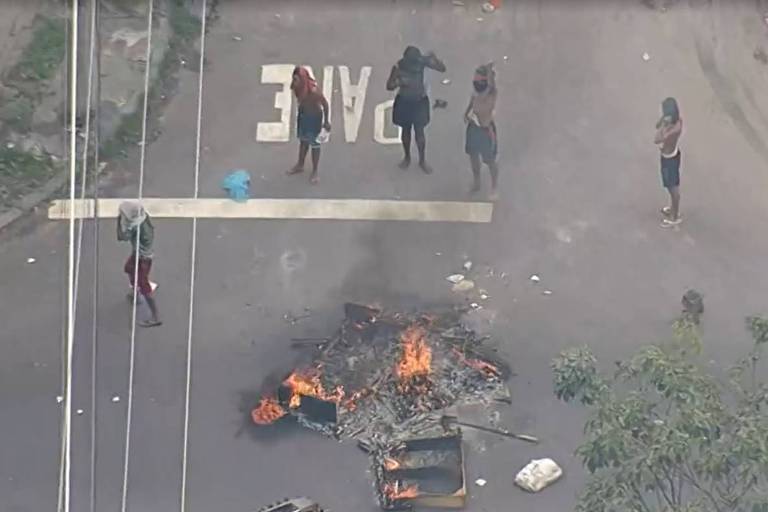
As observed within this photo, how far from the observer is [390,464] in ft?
36.0

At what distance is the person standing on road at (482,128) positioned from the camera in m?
13.5

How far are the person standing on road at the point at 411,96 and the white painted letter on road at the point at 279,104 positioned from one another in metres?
1.45

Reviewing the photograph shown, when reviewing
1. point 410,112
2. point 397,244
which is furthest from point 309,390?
point 410,112

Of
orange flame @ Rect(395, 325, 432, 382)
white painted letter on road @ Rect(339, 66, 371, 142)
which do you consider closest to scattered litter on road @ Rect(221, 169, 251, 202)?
white painted letter on road @ Rect(339, 66, 371, 142)

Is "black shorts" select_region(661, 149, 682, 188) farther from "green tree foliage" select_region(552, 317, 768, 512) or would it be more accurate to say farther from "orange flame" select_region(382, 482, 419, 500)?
"green tree foliage" select_region(552, 317, 768, 512)

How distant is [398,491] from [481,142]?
4402mm

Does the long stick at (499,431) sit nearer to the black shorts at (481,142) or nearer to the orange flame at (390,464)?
the orange flame at (390,464)

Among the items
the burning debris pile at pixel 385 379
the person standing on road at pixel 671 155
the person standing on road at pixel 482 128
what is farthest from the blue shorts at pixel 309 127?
the person standing on road at pixel 671 155

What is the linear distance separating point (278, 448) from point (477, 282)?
9.11 ft

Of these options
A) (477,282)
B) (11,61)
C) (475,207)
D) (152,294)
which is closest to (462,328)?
(477,282)

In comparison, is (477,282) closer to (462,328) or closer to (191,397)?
(462,328)

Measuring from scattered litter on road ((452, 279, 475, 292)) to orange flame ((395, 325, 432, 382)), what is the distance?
88 centimetres

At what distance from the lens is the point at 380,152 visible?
1493 cm

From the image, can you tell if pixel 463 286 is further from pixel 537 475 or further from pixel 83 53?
Result: pixel 83 53
